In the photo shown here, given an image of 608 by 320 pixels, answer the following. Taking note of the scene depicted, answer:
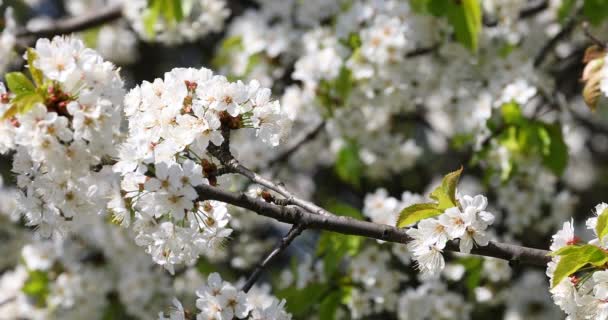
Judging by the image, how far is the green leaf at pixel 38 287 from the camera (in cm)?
575

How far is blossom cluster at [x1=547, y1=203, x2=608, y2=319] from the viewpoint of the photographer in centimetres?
Answer: 262

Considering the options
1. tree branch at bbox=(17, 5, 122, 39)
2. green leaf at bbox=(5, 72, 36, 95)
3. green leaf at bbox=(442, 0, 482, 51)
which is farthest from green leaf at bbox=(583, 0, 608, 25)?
tree branch at bbox=(17, 5, 122, 39)

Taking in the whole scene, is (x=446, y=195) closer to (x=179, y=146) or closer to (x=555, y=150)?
(x=179, y=146)

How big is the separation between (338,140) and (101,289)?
210cm

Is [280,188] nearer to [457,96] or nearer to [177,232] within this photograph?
[177,232]

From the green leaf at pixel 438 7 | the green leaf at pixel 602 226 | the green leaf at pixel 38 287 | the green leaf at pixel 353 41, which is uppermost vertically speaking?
the green leaf at pixel 438 7

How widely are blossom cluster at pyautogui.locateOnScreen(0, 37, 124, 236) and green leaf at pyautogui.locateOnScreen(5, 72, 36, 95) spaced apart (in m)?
0.02

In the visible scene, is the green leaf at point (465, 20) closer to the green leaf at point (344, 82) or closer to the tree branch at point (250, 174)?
the green leaf at point (344, 82)

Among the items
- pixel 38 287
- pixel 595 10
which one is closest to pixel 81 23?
pixel 38 287

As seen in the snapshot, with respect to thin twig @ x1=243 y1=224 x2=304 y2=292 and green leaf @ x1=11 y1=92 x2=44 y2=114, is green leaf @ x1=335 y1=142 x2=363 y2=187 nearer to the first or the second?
thin twig @ x1=243 y1=224 x2=304 y2=292

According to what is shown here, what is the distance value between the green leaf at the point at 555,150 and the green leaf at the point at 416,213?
6.77 feet

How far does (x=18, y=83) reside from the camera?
8.46 feet

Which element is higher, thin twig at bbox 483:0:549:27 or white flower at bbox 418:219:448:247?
thin twig at bbox 483:0:549:27

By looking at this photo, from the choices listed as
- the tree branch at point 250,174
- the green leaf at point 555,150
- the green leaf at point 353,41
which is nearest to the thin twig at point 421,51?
the green leaf at point 353,41
